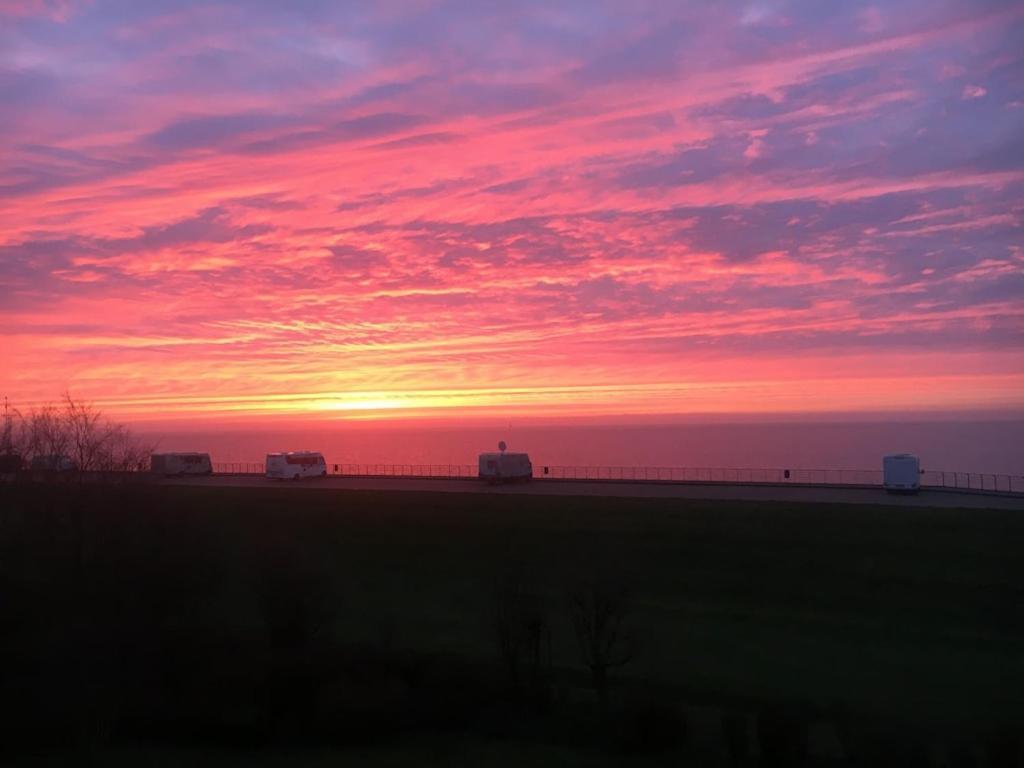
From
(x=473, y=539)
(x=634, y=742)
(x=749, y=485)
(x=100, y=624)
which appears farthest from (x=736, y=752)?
(x=749, y=485)

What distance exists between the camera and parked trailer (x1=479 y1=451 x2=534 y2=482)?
62125 millimetres

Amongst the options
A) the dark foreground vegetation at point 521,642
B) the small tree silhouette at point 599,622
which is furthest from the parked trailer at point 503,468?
the small tree silhouette at point 599,622

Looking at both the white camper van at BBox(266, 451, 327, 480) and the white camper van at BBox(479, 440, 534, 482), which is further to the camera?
the white camper van at BBox(266, 451, 327, 480)

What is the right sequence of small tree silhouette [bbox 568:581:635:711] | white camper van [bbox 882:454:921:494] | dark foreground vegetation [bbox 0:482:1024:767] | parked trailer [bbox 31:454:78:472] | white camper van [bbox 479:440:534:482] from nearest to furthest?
1. dark foreground vegetation [bbox 0:482:1024:767]
2. small tree silhouette [bbox 568:581:635:711]
3. parked trailer [bbox 31:454:78:472]
4. white camper van [bbox 882:454:921:494]
5. white camper van [bbox 479:440:534:482]

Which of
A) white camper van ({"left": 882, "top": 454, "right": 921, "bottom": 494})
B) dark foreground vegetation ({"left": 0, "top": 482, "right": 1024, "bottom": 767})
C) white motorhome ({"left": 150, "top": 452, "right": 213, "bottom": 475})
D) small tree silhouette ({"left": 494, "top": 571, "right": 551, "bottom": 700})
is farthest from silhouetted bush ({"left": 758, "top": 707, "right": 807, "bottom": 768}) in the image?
white motorhome ({"left": 150, "top": 452, "right": 213, "bottom": 475})

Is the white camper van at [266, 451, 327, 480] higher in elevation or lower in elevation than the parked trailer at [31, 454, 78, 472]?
higher

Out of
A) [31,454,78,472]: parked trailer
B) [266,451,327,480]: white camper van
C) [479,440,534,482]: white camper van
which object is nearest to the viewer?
[31,454,78,472]: parked trailer

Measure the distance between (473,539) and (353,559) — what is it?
4978 millimetres

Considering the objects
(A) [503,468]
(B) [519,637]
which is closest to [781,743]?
(B) [519,637]

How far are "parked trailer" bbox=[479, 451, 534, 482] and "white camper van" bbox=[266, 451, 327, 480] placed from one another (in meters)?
14.8

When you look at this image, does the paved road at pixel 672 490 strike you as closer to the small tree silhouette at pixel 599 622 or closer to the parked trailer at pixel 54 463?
the small tree silhouette at pixel 599 622

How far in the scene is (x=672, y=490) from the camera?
173 ft

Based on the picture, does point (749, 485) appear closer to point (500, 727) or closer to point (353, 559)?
point (353, 559)

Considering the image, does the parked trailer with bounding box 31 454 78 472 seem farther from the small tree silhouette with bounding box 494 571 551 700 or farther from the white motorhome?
the white motorhome
